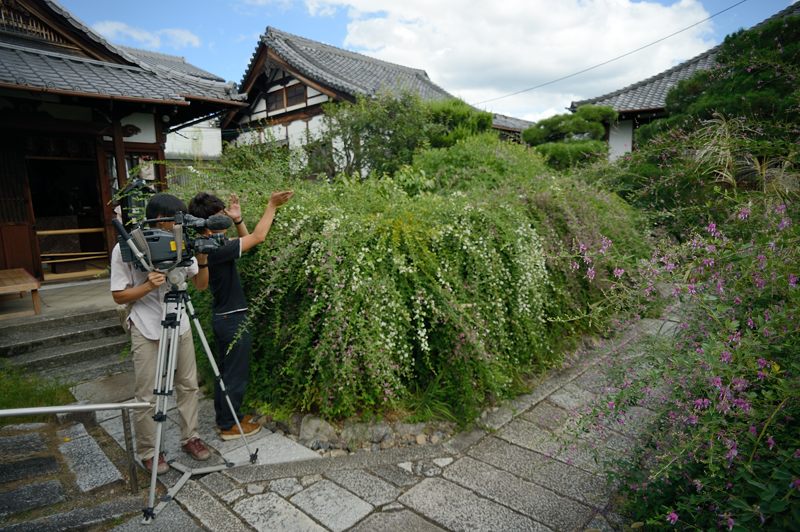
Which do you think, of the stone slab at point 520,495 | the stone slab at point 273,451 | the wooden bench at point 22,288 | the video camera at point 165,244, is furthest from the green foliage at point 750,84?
the wooden bench at point 22,288

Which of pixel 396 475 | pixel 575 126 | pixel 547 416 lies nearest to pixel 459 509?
pixel 396 475

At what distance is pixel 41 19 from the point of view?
24.1 feet

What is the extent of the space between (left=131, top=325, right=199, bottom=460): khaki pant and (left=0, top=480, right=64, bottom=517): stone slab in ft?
1.66

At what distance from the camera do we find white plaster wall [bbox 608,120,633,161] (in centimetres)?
1503

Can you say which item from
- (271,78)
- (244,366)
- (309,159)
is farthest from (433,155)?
(271,78)

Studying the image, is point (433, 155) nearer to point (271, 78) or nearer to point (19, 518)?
point (19, 518)

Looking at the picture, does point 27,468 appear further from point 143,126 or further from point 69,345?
point 143,126

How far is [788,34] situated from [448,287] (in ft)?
23.9

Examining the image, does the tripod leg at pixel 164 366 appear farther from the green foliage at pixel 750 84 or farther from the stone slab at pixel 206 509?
the green foliage at pixel 750 84

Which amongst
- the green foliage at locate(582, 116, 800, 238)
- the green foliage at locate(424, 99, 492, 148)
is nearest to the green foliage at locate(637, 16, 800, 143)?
the green foliage at locate(582, 116, 800, 238)

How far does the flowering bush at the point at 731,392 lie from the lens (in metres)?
1.75

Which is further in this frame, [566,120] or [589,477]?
[566,120]

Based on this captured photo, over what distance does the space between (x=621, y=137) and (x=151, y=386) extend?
16.2 metres

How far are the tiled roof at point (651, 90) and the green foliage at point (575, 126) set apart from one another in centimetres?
243
